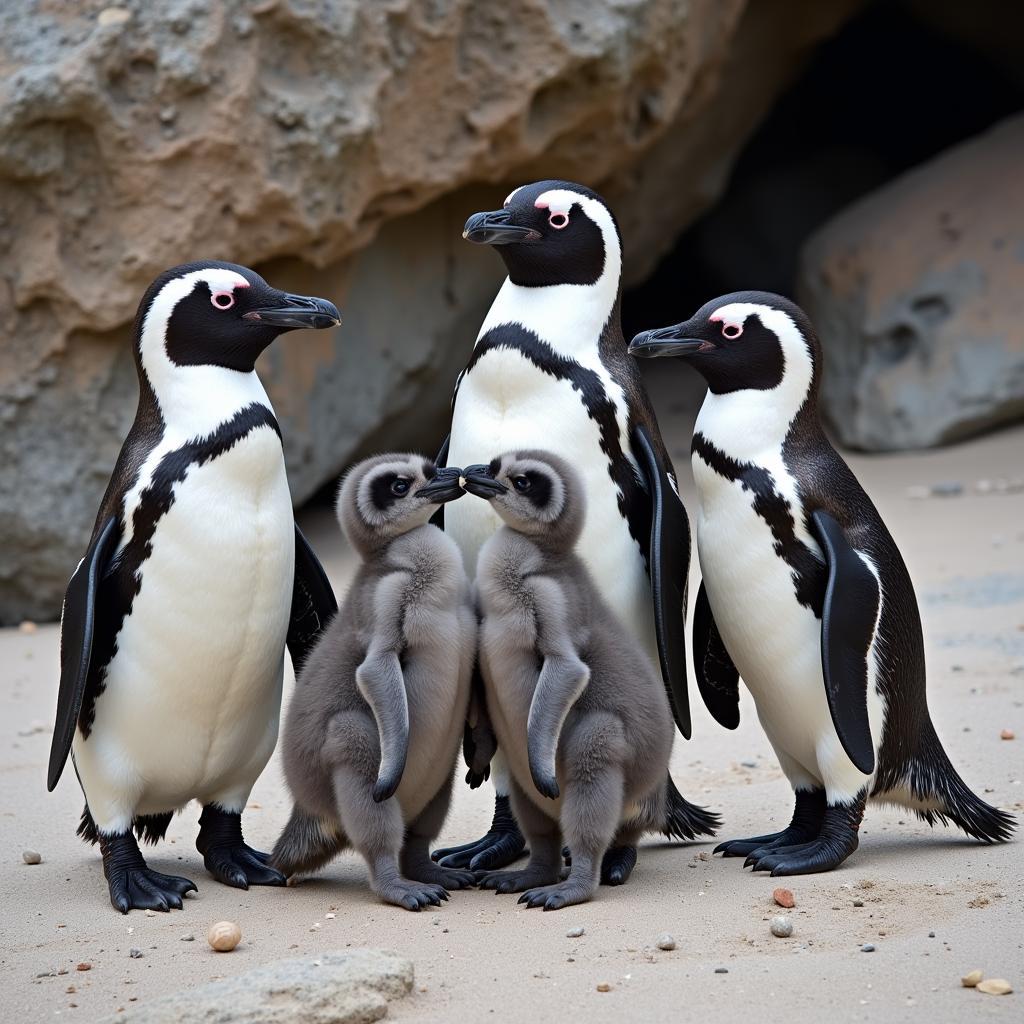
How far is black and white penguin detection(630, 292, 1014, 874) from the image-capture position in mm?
3762

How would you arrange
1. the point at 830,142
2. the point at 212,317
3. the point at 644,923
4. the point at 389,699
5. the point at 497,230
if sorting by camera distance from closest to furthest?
the point at 644,923, the point at 389,699, the point at 212,317, the point at 497,230, the point at 830,142

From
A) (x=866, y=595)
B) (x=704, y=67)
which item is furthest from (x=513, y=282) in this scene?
(x=704, y=67)

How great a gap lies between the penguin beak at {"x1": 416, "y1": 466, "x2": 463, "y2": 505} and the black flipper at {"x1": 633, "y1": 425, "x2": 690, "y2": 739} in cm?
59

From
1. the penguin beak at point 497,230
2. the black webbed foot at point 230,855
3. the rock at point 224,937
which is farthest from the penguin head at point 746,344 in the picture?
the rock at point 224,937

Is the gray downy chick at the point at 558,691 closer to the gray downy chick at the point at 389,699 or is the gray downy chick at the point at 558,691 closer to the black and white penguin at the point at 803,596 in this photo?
the gray downy chick at the point at 389,699

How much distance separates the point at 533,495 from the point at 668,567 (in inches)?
19.5

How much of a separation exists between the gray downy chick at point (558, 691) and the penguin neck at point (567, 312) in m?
0.47

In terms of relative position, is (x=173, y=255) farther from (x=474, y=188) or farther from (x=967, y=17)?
(x=967, y=17)

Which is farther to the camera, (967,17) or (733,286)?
(733,286)

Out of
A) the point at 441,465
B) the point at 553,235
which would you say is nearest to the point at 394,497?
the point at 441,465

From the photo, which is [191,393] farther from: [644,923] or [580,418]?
[644,923]

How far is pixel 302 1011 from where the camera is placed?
2.66 meters

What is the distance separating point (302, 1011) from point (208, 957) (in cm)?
60

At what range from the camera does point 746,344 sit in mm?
3969
